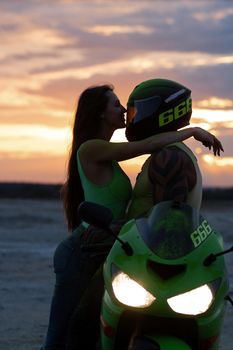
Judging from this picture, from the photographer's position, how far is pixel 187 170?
438 centimetres

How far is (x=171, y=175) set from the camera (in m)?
4.34

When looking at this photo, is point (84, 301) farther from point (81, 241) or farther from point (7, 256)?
point (7, 256)

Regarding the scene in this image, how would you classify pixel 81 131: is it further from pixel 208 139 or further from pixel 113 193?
pixel 208 139

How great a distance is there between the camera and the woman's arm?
4.58m

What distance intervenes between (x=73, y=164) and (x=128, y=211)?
1.92 feet

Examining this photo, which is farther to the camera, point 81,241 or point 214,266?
point 81,241

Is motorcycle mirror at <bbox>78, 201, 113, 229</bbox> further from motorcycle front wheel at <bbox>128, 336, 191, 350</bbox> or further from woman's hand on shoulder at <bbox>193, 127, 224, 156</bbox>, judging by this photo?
woman's hand on shoulder at <bbox>193, 127, 224, 156</bbox>

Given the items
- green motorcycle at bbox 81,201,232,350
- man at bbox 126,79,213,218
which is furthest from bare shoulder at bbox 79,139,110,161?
green motorcycle at bbox 81,201,232,350

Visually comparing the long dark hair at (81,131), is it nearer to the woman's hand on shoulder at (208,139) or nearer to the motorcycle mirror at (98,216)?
the woman's hand on shoulder at (208,139)

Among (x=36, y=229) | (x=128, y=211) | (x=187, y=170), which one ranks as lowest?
(x=36, y=229)

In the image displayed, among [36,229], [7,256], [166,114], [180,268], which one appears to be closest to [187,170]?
[166,114]

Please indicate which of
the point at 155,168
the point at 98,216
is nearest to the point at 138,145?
the point at 155,168

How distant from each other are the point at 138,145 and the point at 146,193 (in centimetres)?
25

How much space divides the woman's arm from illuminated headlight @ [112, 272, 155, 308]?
897 millimetres
